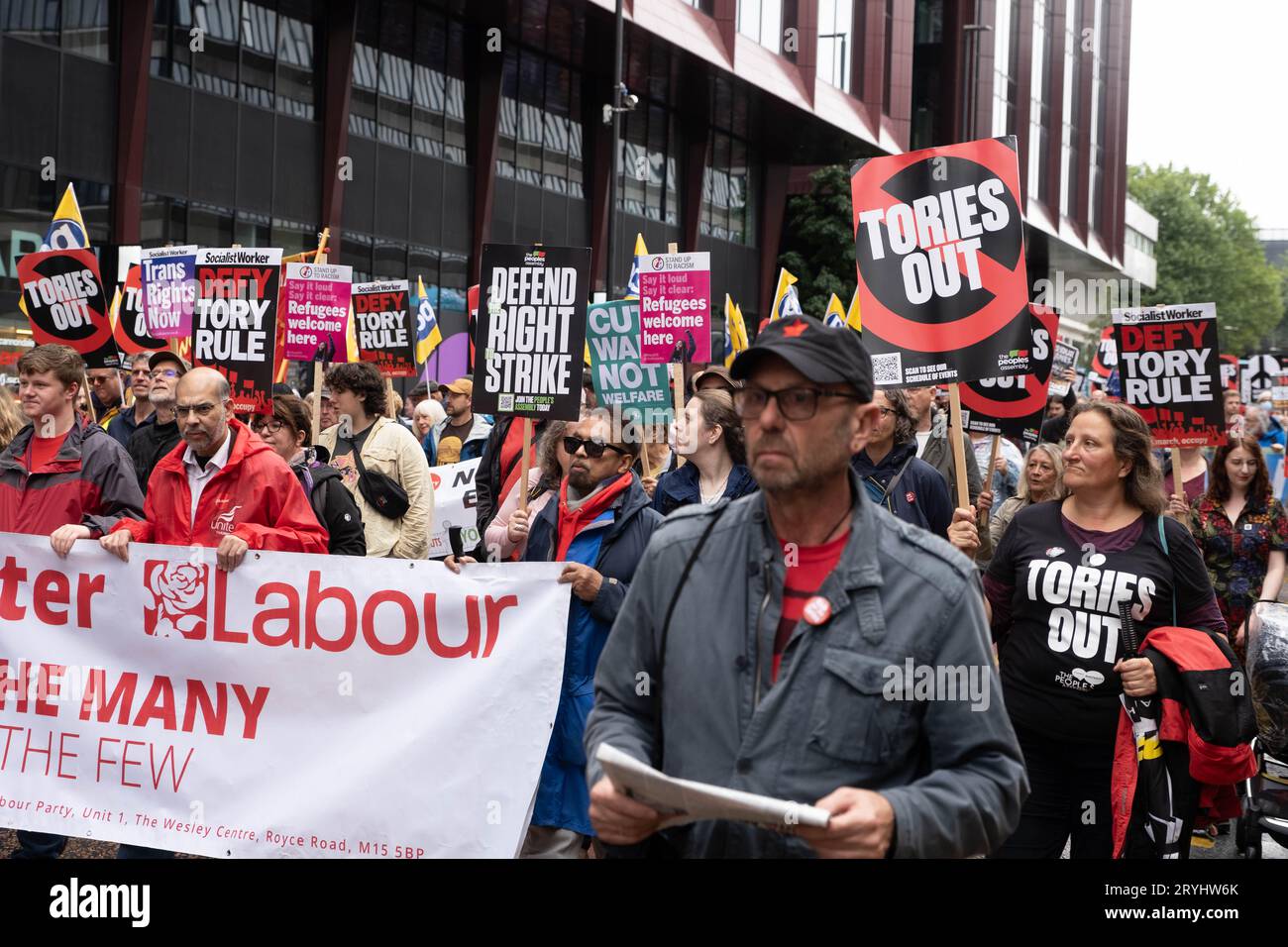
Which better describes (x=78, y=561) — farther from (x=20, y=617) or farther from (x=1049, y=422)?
(x=1049, y=422)

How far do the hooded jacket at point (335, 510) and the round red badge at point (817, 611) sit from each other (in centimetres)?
491

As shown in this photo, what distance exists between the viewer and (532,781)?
5785 mm

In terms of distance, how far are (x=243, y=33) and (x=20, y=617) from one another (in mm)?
20589

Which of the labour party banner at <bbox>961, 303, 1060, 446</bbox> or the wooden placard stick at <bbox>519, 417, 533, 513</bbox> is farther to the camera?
the labour party banner at <bbox>961, 303, 1060, 446</bbox>

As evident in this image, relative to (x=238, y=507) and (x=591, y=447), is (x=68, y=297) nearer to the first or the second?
(x=238, y=507)

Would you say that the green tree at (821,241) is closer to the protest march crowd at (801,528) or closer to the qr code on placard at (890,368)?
the protest march crowd at (801,528)

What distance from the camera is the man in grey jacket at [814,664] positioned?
2.72m

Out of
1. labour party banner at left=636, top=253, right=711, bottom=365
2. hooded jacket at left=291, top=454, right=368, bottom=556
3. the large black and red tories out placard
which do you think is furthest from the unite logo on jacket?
labour party banner at left=636, top=253, right=711, bottom=365

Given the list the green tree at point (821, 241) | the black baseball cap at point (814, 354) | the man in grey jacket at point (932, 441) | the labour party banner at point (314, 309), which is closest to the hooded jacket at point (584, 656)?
the black baseball cap at point (814, 354)

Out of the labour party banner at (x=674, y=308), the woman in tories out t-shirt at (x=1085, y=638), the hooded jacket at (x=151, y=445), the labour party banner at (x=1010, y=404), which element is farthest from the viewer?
the labour party banner at (x=674, y=308)

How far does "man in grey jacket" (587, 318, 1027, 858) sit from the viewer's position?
8.93 ft

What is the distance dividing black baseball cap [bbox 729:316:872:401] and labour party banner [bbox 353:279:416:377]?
40.3 ft

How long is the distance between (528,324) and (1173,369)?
480cm

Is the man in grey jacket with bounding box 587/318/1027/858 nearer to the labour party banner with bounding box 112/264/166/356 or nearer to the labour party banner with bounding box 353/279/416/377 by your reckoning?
the labour party banner with bounding box 353/279/416/377
